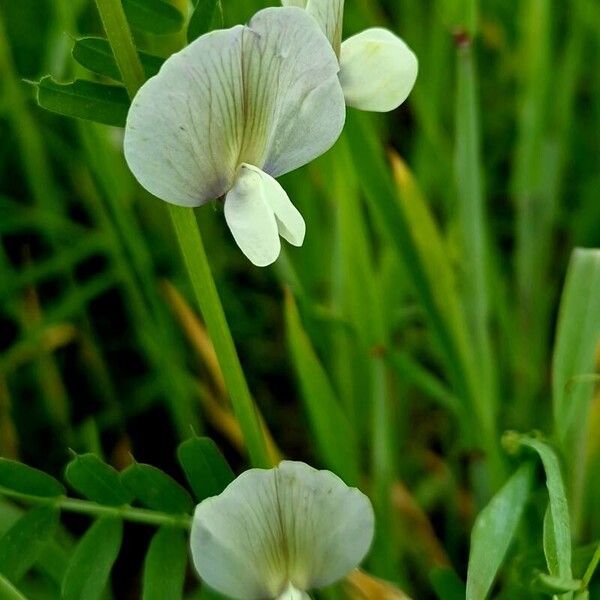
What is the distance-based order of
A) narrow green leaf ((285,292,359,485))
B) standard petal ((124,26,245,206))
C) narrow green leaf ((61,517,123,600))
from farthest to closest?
narrow green leaf ((285,292,359,485)), narrow green leaf ((61,517,123,600)), standard petal ((124,26,245,206))

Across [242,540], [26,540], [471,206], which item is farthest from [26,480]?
[471,206]

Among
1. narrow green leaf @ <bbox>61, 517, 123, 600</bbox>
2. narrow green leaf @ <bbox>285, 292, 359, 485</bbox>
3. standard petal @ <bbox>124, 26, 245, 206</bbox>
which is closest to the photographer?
standard petal @ <bbox>124, 26, 245, 206</bbox>

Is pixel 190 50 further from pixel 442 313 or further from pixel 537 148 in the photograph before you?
pixel 537 148

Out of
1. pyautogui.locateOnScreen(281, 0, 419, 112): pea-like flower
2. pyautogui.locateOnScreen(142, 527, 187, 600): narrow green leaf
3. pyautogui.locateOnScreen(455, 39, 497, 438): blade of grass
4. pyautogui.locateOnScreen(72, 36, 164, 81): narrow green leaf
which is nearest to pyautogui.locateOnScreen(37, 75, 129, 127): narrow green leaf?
pyautogui.locateOnScreen(72, 36, 164, 81): narrow green leaf

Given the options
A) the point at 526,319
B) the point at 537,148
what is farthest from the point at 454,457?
the point at 537,148

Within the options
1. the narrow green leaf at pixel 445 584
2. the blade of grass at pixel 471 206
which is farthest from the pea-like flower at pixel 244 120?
the blade of grass at pixel 471 206

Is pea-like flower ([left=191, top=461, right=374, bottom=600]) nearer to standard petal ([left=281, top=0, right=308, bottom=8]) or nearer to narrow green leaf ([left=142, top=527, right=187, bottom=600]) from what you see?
narrow green leaf ([left=142, top=527, right=187, bottom=600])
